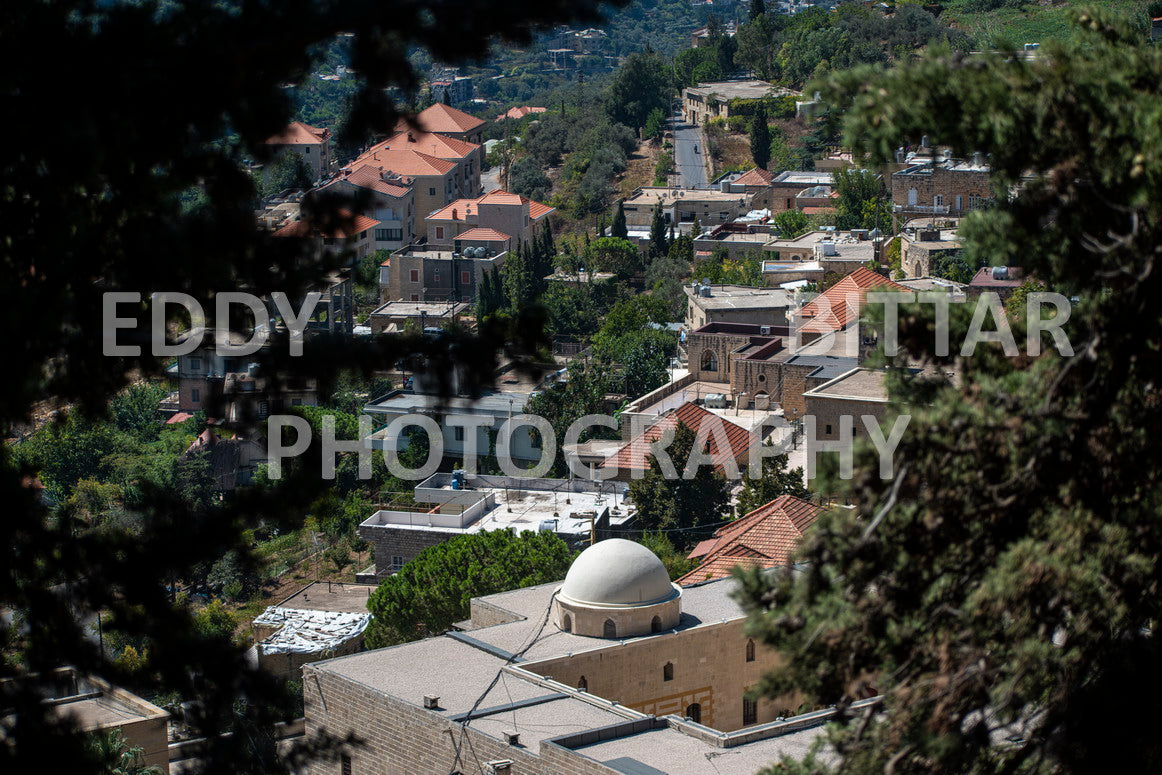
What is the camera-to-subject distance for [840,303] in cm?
4094

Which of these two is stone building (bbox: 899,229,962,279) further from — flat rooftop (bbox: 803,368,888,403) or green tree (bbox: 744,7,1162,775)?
green tree (bbox: 744,7,1162,775)

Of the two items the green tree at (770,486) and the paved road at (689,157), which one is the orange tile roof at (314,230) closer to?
the green tree at (770,486)

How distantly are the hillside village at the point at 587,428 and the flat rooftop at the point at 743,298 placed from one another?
0.16m

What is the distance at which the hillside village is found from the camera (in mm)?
7914

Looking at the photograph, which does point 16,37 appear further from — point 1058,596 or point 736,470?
point 736,470

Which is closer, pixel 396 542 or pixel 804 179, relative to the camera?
pixel 396 542

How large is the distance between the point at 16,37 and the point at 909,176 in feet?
157

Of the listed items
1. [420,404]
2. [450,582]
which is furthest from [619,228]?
[450,582]

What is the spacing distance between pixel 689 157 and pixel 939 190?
950 inches

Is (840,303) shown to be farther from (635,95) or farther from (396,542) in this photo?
(635,95)

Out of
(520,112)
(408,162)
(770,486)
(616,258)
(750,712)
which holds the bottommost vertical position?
(750,712)

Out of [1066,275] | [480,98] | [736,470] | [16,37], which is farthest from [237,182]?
[480,98]

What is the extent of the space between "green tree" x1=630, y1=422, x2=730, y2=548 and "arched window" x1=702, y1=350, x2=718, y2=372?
9734mm

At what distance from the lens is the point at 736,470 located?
33.1m
